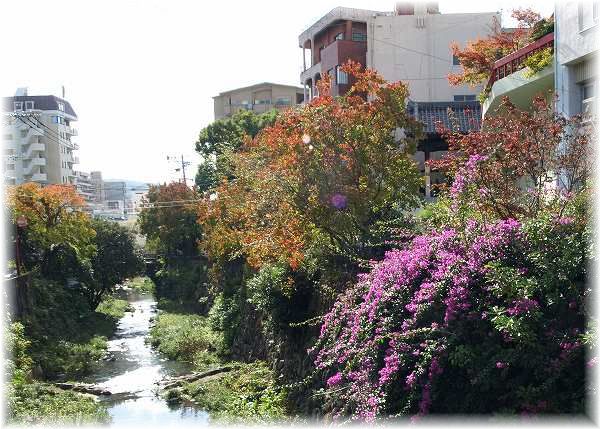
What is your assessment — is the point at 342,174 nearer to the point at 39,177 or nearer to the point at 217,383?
the point at 217,383

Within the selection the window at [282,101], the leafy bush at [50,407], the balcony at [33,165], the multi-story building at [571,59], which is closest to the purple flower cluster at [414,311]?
Result: the multi-story building at [571,59]

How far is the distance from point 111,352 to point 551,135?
21362mm

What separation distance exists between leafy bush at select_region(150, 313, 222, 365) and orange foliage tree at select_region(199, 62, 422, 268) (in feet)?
31.2

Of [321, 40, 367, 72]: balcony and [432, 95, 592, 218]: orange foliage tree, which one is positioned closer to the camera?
[432, 95, 592, 218]: orange foliage tree

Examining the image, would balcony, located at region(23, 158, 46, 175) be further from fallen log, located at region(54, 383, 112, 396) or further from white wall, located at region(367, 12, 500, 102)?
fallen log, located at region(54, 383, 112, 396)

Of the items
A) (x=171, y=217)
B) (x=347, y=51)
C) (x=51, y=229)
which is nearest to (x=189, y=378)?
(x=51, y=229)

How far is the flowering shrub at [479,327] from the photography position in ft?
22.8

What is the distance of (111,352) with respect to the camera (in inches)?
1030

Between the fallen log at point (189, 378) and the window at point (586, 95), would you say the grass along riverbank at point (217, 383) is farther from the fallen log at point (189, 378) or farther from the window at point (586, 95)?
the window at point (586, 95)

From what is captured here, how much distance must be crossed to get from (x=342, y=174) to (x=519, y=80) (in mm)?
4977

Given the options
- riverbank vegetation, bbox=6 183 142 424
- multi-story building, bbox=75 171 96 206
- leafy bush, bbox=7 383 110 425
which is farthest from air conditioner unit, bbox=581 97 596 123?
multi-story building, bbox=75 171 96 206

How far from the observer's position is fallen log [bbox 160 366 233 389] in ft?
64.5

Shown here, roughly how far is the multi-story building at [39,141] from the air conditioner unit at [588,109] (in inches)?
2392

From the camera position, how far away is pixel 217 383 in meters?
18.7
